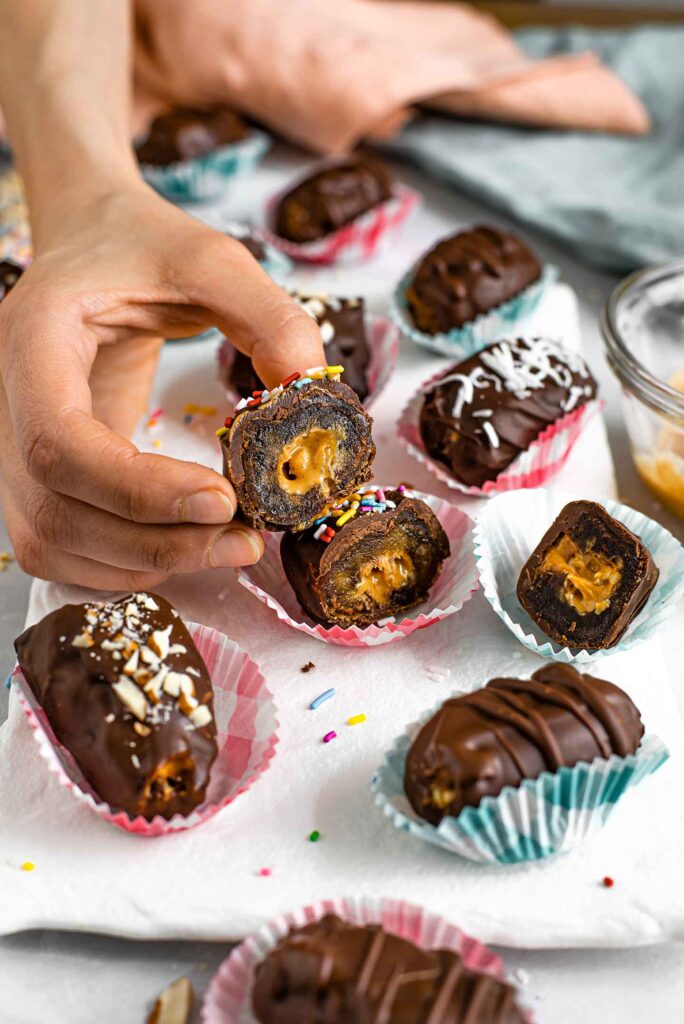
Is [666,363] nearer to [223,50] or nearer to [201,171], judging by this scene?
[201,171]

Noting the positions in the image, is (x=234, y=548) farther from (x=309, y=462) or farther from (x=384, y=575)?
(x=384, y=575)

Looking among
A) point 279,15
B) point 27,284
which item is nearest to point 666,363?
point 27,284

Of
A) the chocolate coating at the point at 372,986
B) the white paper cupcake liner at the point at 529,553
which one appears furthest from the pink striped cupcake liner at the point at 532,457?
the chocolate coating at the point at 372,986

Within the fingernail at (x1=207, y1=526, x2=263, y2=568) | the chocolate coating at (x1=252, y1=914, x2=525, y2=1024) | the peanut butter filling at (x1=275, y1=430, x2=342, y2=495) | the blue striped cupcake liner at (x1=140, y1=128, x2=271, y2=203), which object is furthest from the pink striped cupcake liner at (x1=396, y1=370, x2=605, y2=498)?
the blue striped cupcake liner at (x1=140, y1=128, x2=271, y2=203)

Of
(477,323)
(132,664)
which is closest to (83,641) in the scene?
(132,664)

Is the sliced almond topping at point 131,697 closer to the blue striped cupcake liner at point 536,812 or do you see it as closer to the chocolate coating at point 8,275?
the blue striped cupcake liner at point 536,812
